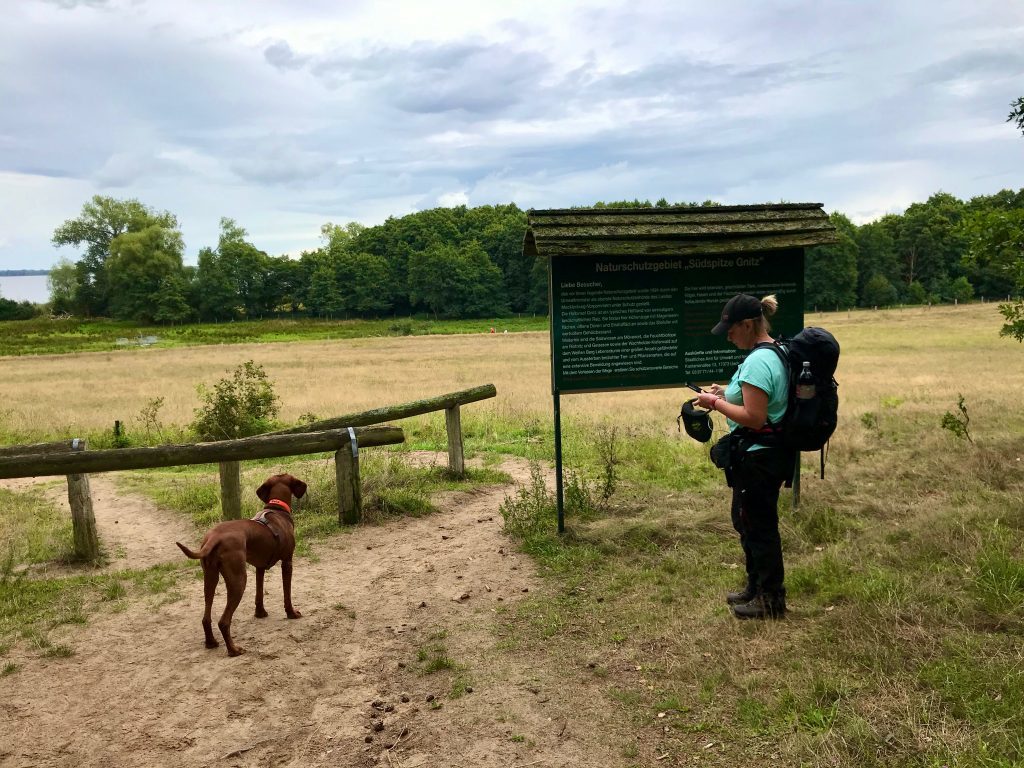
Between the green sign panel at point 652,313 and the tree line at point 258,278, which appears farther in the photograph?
the tree line at point 258,278

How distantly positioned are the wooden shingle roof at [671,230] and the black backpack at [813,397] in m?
2.70

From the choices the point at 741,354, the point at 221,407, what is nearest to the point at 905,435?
the point at 741,354

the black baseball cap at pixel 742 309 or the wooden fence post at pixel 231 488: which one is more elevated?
the black baseball cap at pixel 742 309

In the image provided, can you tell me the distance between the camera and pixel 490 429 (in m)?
14.7

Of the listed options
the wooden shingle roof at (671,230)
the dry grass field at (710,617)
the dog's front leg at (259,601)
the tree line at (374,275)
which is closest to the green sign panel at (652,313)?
the wooden shingle roof at (671,230)

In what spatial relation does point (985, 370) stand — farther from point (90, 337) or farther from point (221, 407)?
point (90, 337)

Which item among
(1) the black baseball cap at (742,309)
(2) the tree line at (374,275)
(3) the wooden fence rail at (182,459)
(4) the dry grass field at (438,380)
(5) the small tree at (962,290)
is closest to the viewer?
(1) the black baseball cap at (742,309)

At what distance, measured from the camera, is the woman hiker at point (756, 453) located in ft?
15.0

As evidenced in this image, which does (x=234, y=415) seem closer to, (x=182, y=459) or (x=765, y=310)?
(x=182, y=459)

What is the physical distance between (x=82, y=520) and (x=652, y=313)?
242 inches

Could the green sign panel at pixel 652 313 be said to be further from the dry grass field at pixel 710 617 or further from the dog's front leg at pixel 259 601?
the dog's front leg at pixel 259 601

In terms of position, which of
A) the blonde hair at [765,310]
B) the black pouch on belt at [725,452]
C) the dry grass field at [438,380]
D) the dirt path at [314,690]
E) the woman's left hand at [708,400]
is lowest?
the dry grass field at [438,380]

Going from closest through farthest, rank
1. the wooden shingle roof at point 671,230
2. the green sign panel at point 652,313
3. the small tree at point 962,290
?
the wooden shingle roof at point 671,230
the green sign panel at point 652,313
the small tree at point 962,290

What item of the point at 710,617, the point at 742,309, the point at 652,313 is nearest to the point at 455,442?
the point at 652,313
